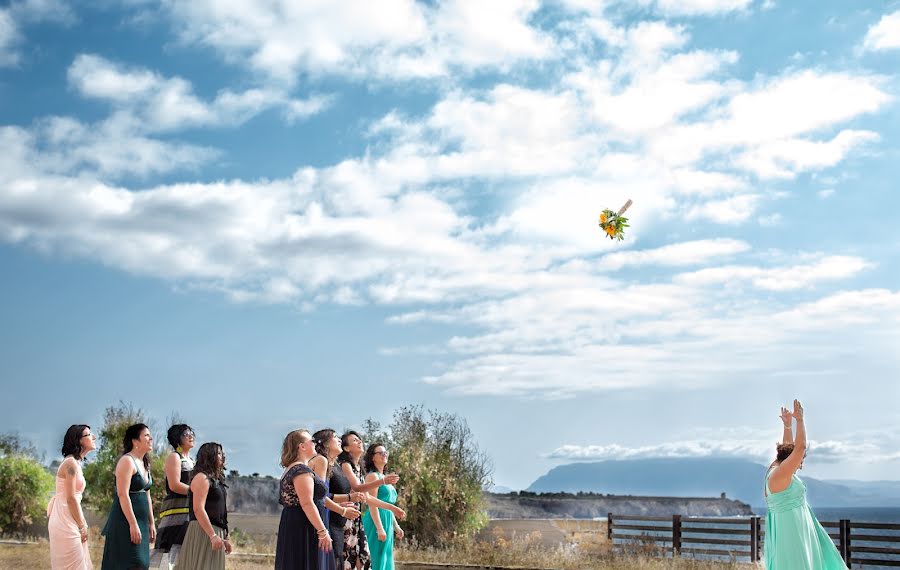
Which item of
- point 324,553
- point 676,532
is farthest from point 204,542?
point 676,532

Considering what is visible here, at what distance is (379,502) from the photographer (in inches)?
415

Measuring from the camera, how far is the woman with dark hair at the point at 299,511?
851 centimetres

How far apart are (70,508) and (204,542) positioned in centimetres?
136

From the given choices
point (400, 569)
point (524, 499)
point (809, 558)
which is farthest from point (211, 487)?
point (524, 499)

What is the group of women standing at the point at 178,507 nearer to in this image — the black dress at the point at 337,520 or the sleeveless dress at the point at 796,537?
the black dress at the point at 337,520

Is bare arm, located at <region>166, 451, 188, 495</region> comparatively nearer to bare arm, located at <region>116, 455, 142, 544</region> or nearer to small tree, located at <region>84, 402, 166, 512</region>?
bare arm, located at <region>116, 455, 142, 544</region>

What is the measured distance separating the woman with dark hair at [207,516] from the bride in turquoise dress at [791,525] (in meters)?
4.98

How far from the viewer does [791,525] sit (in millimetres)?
8883

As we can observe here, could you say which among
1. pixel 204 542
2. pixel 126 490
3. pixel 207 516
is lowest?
pixel 204 542

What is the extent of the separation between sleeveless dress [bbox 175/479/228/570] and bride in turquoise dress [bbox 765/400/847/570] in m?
5.02

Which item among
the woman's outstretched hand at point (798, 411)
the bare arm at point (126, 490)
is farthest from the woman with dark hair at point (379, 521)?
the woman's outstretched hand at point (798, 411)

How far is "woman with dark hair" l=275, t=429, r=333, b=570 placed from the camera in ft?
27.9

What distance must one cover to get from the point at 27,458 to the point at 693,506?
59.2m

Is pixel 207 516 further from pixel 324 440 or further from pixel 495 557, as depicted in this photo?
pixel 495 557
